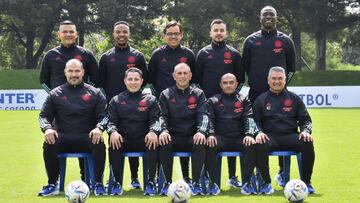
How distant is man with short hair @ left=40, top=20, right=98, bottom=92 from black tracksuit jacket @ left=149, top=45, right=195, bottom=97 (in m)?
0.81

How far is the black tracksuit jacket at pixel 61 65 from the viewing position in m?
7.87

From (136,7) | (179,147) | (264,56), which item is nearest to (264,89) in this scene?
(264,56)

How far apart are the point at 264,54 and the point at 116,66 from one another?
1973 millimetres

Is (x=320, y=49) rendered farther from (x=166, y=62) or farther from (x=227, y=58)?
(x=166, y=62)

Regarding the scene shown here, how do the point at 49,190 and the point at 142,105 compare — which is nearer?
the point at 49,190

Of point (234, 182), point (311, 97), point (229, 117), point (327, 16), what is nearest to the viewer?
point (229, 117)

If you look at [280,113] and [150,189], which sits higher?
[280,113]

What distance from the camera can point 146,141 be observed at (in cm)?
705

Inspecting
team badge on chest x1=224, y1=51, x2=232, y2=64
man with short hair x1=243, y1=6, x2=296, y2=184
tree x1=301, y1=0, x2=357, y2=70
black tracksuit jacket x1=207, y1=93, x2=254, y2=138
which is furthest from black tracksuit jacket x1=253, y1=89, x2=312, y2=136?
tree x1=301, y1=0, x2=357, y2=70

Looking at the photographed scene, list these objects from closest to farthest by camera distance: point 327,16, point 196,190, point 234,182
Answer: point 196,190
point 234,182
point 327,16

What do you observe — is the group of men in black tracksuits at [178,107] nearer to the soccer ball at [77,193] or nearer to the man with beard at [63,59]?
the man with beard at [63,59]

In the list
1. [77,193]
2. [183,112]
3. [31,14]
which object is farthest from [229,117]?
[31,14]

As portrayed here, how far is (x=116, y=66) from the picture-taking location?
7.95 meters

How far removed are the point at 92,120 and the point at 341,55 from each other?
77338mm
